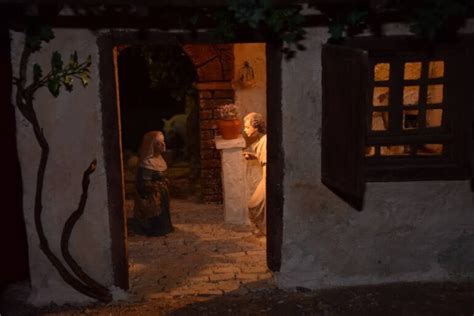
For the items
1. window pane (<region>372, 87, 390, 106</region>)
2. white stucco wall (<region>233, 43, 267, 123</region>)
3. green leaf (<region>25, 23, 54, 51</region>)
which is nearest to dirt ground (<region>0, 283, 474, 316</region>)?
window pane (<region>372, 87, 390, 106</region>)

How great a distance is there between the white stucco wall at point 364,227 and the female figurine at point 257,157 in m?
1.91

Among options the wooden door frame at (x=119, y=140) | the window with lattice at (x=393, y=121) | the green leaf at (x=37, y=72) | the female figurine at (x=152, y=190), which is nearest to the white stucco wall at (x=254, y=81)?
the female figurine at (x=152, y=190)

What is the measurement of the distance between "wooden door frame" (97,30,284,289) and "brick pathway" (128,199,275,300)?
459 mm

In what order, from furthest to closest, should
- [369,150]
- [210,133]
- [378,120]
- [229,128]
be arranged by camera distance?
[210,133], [229,128], [378,120], [369,150]

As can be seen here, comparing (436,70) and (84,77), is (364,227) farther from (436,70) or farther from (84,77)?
(84,77)

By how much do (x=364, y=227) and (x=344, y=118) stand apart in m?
1.45

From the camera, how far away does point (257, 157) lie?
891cm

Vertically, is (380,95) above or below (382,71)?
below


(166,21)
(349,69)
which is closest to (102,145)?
(166,21)

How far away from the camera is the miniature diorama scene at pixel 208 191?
763 centimetres

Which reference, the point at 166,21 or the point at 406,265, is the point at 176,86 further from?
the point at 406,265

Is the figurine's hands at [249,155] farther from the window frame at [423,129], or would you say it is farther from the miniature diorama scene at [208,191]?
the window frame at [423,129]

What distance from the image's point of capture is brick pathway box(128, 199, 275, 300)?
7.21 metres

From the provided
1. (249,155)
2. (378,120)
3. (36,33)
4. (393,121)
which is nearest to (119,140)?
(36,33)
